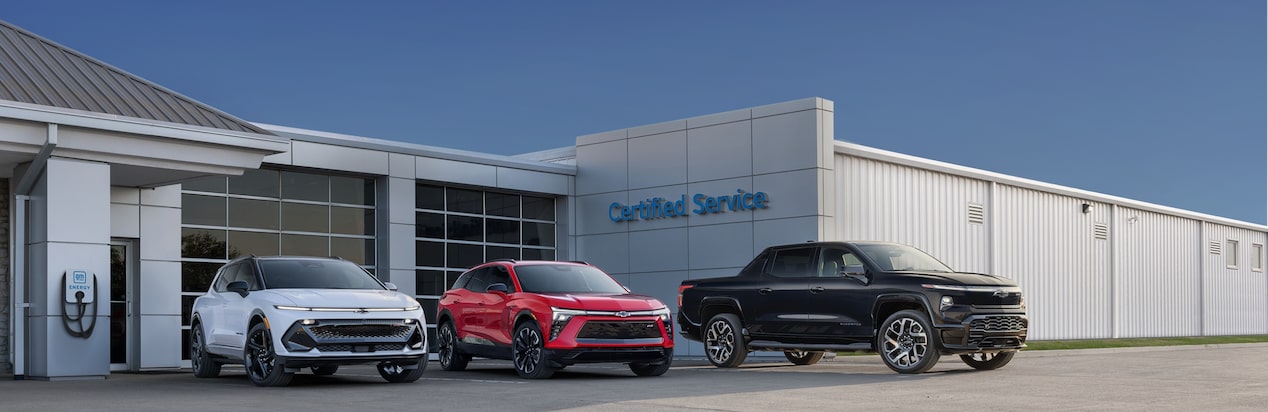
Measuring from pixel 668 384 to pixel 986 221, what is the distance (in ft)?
52.4

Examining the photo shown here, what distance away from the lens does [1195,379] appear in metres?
14.9

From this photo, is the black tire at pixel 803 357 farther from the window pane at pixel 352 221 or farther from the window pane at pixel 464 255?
the window pane at pixel 352 221

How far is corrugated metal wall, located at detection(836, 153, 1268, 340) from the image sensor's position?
85.3 feet

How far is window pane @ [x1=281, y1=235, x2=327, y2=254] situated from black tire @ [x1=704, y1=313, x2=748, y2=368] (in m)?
8.67

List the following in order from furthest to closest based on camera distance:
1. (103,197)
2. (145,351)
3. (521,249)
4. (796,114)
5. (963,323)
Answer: (521,249), (796,114), (145,351), (103,197), (963,323)

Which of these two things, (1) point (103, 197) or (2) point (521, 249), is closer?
(1) point (103, 197)

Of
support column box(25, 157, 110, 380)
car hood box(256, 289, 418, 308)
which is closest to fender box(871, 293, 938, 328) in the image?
car hood box(256, 289, 418, 308)

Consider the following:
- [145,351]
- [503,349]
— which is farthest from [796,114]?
[145,351]

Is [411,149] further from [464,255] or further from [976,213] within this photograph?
[976,213]

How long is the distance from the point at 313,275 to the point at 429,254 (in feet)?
32.5

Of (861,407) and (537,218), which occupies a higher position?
(537,218)

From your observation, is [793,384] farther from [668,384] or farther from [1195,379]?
[1195,379]

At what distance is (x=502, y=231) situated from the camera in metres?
27.5

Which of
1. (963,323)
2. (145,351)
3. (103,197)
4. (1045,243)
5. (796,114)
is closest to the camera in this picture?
(963,323)
